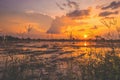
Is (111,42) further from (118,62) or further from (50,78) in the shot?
(50,78)

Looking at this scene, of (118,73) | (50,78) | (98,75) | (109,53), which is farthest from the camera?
(50,78)

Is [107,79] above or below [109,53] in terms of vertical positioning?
below

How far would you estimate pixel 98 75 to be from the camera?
10.3 meters

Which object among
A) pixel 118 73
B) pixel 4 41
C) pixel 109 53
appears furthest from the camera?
pixel 4 41

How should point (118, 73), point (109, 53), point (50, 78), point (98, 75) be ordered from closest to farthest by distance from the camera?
point (118, 73)
point (98, 75)
point (109, 53)
point (50, 78)

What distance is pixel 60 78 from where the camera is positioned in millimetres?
11805

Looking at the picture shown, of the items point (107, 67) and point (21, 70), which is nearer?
point (107, 67)

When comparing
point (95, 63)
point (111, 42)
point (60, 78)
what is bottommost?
A: point (60, 78)

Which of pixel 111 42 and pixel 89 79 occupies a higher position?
pixel 111 42

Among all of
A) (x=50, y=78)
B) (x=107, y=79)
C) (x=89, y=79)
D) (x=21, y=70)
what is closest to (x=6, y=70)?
(x=21, y=70)

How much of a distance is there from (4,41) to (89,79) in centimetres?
539

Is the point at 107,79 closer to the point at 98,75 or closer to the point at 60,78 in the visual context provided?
the point at 98,75

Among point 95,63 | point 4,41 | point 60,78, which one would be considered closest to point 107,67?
point 95,63

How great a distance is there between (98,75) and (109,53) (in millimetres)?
1309
